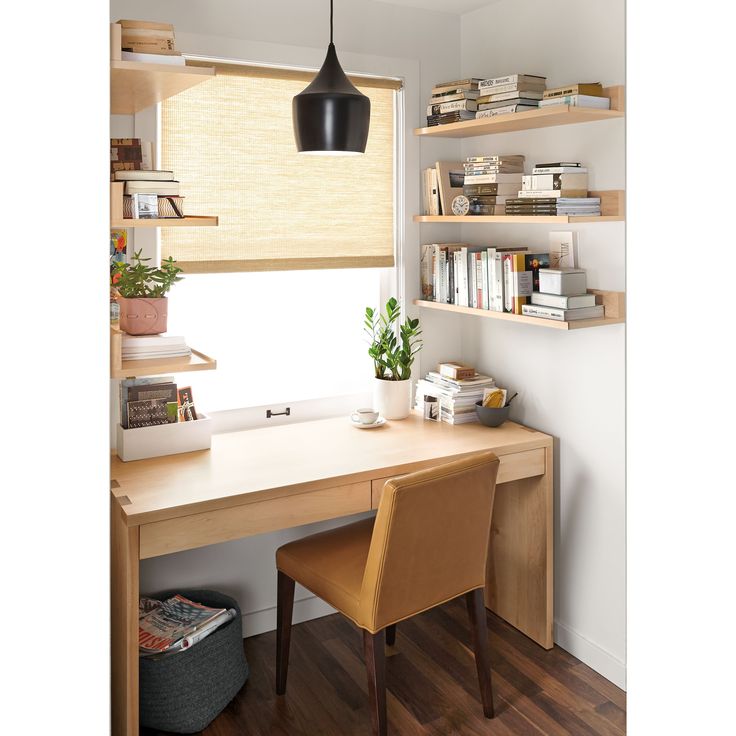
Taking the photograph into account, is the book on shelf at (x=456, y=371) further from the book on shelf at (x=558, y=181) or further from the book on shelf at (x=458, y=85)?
the book on shelf at (x=458, y=85)

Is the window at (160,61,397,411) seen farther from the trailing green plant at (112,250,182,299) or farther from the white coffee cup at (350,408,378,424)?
the trailing green plant at (112,250,182,299)

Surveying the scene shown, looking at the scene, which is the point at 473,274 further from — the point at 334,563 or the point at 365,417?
the point at 334,563

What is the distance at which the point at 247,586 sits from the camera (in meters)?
2.89

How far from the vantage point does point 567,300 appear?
2434 millimetres

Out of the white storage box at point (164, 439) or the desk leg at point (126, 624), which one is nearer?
the desk leg at point (126, 624)

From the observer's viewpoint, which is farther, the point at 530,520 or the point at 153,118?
the point at 530,520

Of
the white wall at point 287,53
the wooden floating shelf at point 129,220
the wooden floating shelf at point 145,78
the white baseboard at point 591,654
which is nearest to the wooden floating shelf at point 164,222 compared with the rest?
the wooden floating shelf at point 129,220

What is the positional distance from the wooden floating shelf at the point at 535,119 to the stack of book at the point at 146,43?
112cm

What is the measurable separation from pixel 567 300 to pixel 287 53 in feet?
4.48

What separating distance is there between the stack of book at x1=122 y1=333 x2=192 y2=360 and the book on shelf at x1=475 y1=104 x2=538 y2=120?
1.37 m

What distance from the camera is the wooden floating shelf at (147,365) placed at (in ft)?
6.87
